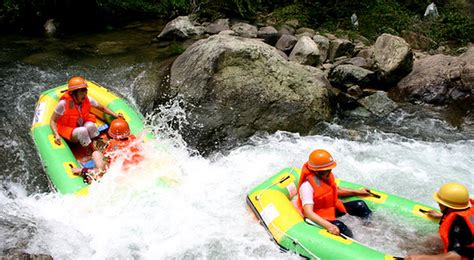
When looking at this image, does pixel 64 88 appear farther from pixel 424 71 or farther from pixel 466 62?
pixel 466 62

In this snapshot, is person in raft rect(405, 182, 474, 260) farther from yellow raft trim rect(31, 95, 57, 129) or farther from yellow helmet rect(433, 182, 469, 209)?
yellow raft trim rect(31, 95, 57, 129)

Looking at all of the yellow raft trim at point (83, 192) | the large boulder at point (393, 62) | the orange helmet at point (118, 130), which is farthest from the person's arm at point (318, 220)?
the large boulder at point (393, 62)

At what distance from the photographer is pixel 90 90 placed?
24.3ft

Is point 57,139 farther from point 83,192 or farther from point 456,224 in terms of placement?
point 456,224

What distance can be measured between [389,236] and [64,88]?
544 centimetres

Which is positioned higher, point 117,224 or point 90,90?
point 90,90

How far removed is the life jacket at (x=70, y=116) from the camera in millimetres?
6297

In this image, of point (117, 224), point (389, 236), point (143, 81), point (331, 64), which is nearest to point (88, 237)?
point (117, 224)

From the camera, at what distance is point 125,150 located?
221 inches

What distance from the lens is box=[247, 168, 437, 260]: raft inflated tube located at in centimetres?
407

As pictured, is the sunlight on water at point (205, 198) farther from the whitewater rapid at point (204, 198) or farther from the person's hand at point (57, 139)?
the person's hand at point (57, 139)

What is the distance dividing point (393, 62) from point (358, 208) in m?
5.23

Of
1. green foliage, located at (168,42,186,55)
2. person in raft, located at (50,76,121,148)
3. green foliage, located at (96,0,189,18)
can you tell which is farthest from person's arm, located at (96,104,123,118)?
green foliage, located at (96,0,189,18)

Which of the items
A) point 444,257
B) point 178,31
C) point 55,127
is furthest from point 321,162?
point 178,31
